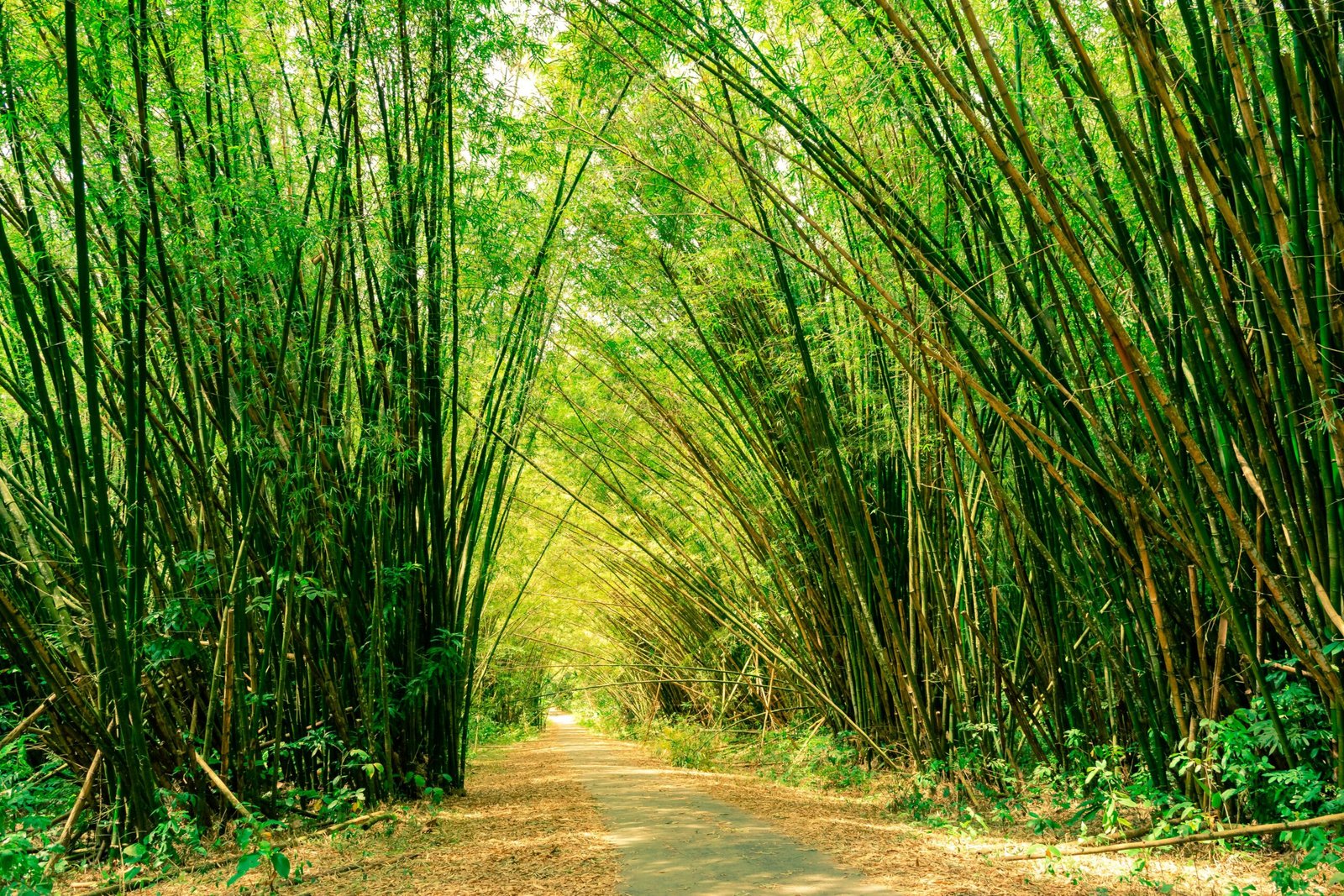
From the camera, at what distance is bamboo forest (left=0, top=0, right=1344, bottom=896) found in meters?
1.92

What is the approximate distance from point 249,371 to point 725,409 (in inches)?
89.2

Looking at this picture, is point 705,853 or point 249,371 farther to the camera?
point 249,371

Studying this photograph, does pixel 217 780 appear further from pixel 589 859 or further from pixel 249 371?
pixel 249 371

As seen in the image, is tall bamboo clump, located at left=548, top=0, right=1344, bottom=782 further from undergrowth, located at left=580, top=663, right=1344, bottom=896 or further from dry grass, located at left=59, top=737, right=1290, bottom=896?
dry grass, located at left=59, top=737, right=1290, bottom=896

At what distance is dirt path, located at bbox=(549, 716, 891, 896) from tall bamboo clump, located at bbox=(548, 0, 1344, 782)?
94cm

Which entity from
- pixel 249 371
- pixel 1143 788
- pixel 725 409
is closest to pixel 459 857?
pixel 249 371

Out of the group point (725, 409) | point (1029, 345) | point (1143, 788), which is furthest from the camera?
point (725, 409)

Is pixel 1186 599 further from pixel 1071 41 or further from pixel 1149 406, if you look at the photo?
pixel 1071 41

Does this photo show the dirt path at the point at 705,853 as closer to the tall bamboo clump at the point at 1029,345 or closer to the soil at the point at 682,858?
the soil at the point at 682,858

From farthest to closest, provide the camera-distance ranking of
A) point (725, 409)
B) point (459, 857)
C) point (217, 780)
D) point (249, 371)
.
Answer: point (725, 409) → point (249, 371) → point (459, 857) → point (217, 780)

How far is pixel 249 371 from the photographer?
3059 millimetres

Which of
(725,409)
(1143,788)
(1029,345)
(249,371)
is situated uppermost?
(725,409)

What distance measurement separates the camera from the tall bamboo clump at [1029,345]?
5.75 ft

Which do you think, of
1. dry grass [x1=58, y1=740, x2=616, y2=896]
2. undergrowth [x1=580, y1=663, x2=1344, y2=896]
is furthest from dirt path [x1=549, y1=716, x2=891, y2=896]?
undergrowth [x1=580, y1=663, x2=1344, y2=896]
